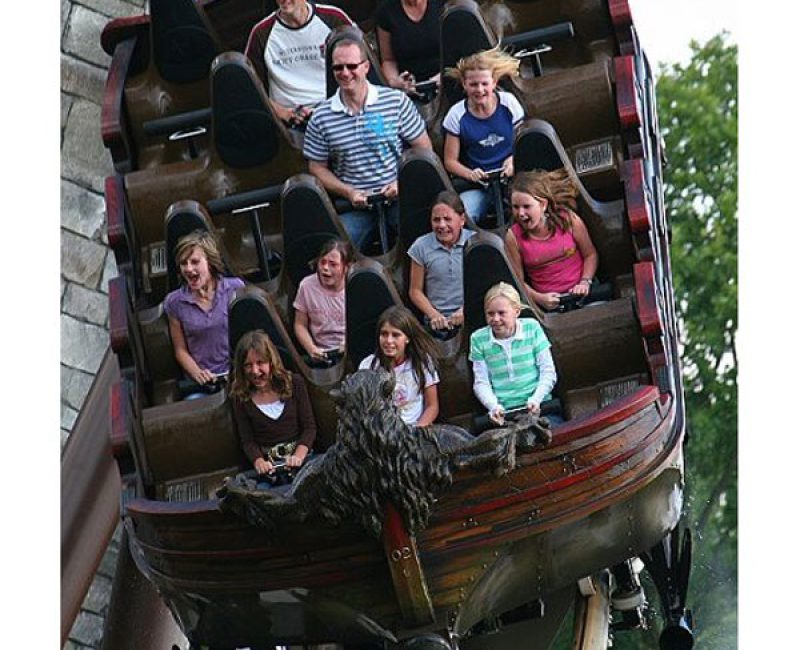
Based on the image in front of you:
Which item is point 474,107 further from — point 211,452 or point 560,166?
point 211,452

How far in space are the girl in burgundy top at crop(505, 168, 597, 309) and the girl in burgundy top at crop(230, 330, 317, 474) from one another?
54 centimetres

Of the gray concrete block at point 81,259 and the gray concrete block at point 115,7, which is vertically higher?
the gray concrete block at point 115,7

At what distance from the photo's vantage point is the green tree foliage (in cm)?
1191

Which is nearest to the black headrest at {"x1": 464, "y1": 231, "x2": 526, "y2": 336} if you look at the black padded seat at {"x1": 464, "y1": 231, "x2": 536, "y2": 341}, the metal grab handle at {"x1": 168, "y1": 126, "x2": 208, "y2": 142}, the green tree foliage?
the black padded seat at {"x1": 464, "y1": 231, "x2": 536, "y2": 341}

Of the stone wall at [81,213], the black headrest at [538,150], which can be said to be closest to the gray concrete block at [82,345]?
the stone wall at [81,213]

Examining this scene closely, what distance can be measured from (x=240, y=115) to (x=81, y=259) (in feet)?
7.07

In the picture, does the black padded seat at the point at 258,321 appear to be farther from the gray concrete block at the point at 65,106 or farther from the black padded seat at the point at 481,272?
the gray concrete block at the point at 65,106

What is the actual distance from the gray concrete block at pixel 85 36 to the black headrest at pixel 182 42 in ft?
5.79

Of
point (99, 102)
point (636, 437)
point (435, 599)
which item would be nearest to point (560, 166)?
point (636, 437)

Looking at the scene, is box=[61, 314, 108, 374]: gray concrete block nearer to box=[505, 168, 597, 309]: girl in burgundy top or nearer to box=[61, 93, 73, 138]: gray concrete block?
box=[61, 93, 73, 138]: gray concrete block

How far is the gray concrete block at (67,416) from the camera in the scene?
27.2 feet

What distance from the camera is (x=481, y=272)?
5.75m

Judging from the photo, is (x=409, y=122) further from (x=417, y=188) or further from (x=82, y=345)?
(x=82, y=345)

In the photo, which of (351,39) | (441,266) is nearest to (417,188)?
(441,266)
